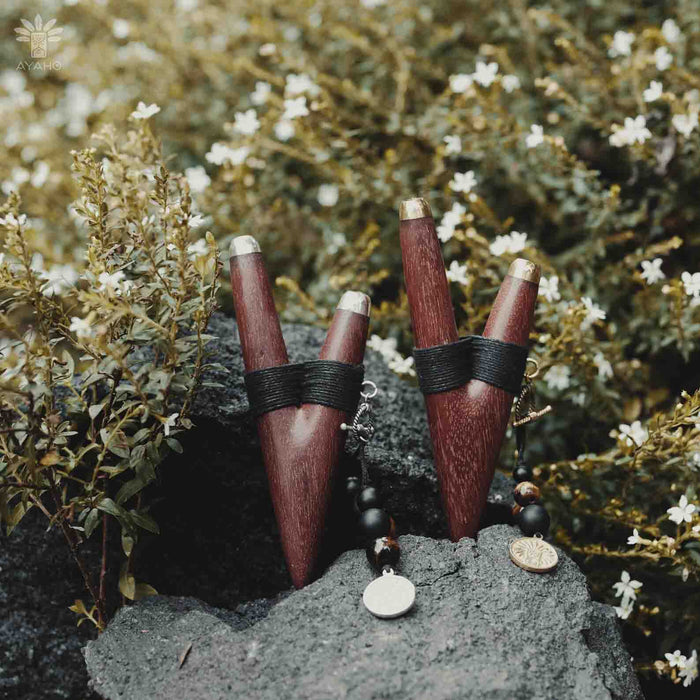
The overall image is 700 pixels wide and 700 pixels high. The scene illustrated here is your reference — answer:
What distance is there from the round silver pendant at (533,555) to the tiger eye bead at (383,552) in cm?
25

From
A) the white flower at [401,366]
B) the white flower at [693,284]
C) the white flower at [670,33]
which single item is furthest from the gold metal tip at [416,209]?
the white flower at [670,33]

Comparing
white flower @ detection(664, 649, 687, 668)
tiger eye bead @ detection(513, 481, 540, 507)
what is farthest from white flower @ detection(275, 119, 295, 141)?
white flower @ detection(664, 649, 687, 668)

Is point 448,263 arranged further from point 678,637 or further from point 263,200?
point 678,637

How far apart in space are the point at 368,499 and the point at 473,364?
390mm

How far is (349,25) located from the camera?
2.97m

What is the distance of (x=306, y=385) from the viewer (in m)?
Result: 1.58

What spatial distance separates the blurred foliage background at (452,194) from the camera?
1655 mm

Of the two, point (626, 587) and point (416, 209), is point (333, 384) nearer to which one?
point (416, 209)

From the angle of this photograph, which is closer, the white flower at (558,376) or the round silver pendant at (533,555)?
the round silver pendant at (533,555)

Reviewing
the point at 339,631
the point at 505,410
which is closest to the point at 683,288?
the point at 505,410

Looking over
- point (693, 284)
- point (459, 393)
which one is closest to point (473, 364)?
point (459, 393)

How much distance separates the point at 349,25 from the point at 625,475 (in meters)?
2.15

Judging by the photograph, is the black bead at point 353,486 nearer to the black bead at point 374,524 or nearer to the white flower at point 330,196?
the black bead at point 374,524

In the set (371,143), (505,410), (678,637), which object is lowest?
(678,637)
